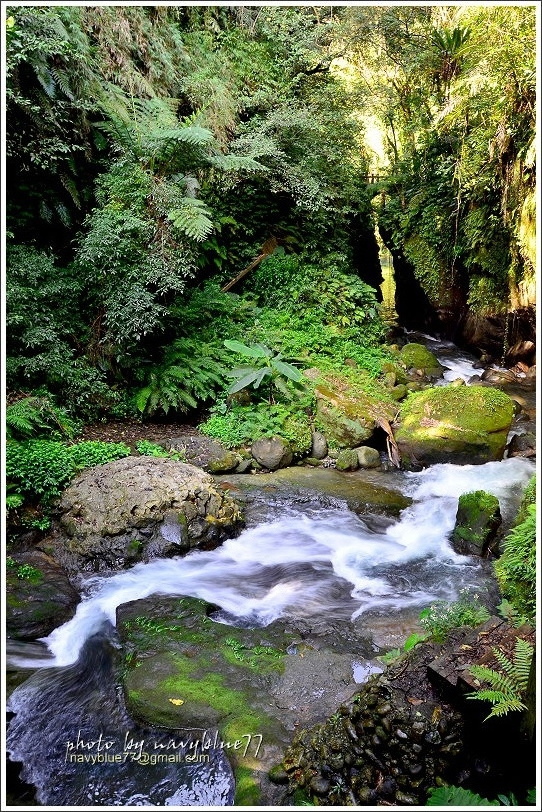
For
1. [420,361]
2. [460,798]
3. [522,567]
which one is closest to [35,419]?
[522,567]

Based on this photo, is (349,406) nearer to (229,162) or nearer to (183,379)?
(183,379)

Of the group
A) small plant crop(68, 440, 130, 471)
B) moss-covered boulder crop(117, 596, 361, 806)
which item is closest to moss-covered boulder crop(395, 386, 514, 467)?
small plant crop(68, 440, 130, 471)

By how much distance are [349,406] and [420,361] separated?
3.93 m

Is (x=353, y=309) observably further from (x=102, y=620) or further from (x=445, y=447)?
(x=102, y=620)

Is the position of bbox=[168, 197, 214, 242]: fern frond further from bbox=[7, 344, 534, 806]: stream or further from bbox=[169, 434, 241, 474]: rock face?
bbox=[7, 344, 534, 806]: stream

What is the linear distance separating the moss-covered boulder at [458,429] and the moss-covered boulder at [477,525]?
86.0 inches

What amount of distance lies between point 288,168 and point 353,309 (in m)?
3.30

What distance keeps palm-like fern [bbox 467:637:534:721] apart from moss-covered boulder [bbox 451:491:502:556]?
11.7ft

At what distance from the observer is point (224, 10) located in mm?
12820

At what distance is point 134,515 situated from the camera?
20.3ft

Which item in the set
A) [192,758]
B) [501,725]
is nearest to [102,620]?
[192,758]

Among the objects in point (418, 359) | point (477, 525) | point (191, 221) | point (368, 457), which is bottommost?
point (477, 525)

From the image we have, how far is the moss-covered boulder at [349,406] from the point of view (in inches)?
359

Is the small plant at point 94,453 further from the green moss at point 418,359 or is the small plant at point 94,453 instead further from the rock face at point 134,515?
the green moss at point 418,359
